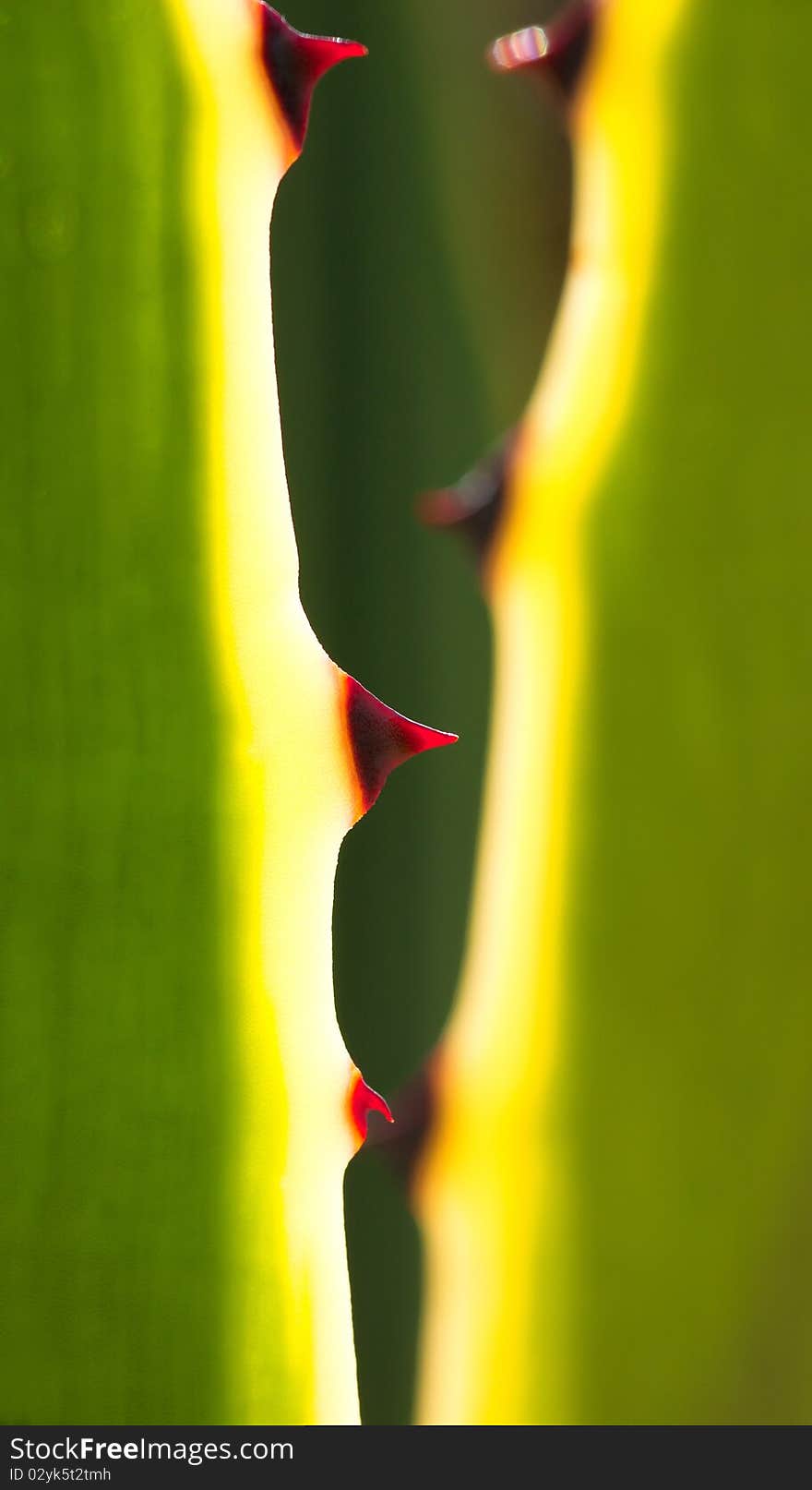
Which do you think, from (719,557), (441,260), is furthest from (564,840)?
(441,260)

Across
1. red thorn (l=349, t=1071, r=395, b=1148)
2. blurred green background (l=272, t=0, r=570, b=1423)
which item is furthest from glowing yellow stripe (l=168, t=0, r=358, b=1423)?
blurred green background (l=272, t=0, r=570, b=1423)

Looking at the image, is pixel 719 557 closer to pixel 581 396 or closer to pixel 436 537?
pixel 581 396

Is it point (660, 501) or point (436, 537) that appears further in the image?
point (436, 537)

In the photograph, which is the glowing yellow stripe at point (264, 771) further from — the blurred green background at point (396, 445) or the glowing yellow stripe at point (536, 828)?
the blurred green background at point (396, 445)

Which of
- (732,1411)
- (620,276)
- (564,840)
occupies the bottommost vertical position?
(732,1411)

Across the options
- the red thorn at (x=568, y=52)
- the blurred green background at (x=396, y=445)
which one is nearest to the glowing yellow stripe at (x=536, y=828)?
the red thorn at (x=568, y=52)

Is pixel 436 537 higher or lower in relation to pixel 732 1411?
higher

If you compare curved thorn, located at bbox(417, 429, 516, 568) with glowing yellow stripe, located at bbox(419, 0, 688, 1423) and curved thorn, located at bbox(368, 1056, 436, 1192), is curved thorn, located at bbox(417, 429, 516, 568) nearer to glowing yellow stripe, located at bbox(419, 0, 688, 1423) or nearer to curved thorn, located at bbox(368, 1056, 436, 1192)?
glowing yellow stripe, located at bbox(419, 0, 688, 1423)
